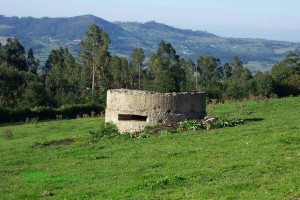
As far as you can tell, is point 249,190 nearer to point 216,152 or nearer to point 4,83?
point 216,152

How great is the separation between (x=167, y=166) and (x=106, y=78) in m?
52.9

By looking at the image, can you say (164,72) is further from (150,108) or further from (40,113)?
(150,108)

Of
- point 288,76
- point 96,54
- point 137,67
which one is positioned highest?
point 96,54

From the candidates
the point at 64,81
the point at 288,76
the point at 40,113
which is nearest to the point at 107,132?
the point at 40,113

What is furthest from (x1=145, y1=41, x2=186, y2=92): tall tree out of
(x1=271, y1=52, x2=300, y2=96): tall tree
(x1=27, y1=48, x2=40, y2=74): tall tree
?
(x1=27, y1=48, x2=40, y2=74): tall tree

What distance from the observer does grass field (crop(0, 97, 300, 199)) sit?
11930 mm

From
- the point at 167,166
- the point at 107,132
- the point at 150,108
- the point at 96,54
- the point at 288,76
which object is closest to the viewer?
the point at 167,166

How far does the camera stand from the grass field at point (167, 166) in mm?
11930

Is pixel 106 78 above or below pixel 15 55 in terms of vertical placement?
below

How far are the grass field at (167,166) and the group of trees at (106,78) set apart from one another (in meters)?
29.8

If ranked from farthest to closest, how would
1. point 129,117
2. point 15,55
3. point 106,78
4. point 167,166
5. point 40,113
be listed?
A: 1. point 15,55
2. point 106,78
3. point 40,113
4. point 129,117
5. point 167,166

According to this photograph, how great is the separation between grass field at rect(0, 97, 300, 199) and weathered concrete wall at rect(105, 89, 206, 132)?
1949mm

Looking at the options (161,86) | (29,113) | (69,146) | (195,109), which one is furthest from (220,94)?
(69,146)

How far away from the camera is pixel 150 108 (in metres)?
24.6
